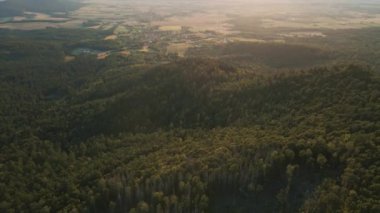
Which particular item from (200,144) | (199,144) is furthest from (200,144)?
(199,144)

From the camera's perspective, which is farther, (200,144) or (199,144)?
(199,144)

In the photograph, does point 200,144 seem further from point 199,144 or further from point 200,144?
point 199,144

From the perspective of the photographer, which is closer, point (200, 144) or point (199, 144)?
point (200, 144)

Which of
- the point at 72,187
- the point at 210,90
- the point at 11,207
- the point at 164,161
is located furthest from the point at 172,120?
the point at 11,207
